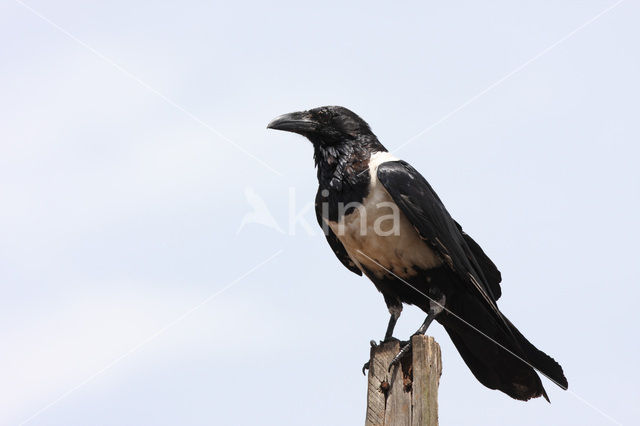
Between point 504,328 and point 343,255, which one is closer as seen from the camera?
point 504,328

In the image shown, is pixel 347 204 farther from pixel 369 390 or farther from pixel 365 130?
pixel 369 390

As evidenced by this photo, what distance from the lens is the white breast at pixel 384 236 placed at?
215 inches

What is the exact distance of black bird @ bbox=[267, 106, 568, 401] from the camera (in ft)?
17.9

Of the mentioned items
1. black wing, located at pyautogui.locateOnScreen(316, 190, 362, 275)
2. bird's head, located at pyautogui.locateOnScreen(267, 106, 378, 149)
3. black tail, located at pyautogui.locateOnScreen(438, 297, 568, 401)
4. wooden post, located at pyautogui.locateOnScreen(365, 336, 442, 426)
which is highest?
bird's head, located at pyautogui.locateOnScreen(267, 106, 378, 149)

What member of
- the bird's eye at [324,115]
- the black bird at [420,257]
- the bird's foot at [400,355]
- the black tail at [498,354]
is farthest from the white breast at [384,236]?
the bird's foot at [400,355]

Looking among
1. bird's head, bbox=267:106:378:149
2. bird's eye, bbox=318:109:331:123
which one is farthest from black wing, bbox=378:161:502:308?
bird's eye, bbox=318:109:331:123

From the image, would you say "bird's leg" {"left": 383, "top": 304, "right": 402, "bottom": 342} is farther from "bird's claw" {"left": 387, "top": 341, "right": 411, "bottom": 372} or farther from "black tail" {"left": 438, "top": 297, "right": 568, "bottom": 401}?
"bird's claw" {"left": 387, "top": 341, "right": 411, "bottom": 372}

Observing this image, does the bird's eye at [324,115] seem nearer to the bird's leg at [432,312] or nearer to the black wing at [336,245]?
the black wing at [336,245]

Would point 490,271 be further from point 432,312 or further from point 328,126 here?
point 328,126

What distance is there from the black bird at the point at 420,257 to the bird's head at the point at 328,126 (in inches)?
3.5

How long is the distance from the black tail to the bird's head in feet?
4.95

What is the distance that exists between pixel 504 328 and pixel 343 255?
4.29 feet

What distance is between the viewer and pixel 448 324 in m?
5.86

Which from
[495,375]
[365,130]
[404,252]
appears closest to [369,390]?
[404,252]
